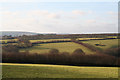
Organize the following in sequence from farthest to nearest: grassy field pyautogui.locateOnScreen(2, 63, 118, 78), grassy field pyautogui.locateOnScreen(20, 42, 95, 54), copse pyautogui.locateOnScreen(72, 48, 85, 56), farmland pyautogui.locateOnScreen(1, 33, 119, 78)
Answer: grassy field pyautogui.locateOnScreen(20, 42, 95, 54) → copse pyautogui.locateOnScreen(72, 48, 85, 56) → farmland pyautogui.locateOnScreen(1, 33, 119, 78) → grassy field pyautogui.locateOnScreen(2, 63, 118, 78)

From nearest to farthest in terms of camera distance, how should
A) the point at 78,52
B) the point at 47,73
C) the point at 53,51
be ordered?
the point at 47,73 < the point at 78,52 < the point at 53,51

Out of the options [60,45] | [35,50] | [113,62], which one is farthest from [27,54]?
[113,62]

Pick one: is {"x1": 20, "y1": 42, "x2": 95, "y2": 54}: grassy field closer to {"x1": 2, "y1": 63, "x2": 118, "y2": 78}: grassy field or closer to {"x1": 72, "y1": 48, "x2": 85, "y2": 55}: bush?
{"x1": 72, "y1": 48, "x2": 85, "y2": 55}: bush

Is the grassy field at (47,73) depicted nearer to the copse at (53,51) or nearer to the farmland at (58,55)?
the farmland at (58,55)

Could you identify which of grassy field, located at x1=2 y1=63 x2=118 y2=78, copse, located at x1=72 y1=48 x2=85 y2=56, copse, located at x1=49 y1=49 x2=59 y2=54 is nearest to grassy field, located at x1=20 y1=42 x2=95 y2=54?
copse, located at x1=49 y1=49 x2=59 y2=54

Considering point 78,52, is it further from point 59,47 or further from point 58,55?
point 59,47

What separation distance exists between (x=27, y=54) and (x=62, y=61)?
4607 mm

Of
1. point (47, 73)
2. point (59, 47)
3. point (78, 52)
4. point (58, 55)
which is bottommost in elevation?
point (47, 73)

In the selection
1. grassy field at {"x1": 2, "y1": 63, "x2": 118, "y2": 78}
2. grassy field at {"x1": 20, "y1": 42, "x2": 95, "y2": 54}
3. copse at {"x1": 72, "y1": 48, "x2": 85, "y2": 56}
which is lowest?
grassy field at {"x1": 2, "y1": 63, "x2": 118, "y2": 78}

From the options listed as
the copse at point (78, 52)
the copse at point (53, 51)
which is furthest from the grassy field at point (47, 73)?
the copse at point (53, 51)

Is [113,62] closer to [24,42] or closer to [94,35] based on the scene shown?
[94,35]

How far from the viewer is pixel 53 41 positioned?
20750 millimetres

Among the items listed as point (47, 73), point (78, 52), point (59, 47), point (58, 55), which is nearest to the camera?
point (47, 73)

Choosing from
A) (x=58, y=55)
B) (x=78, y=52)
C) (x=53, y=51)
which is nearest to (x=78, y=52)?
(x=78, y=52)
